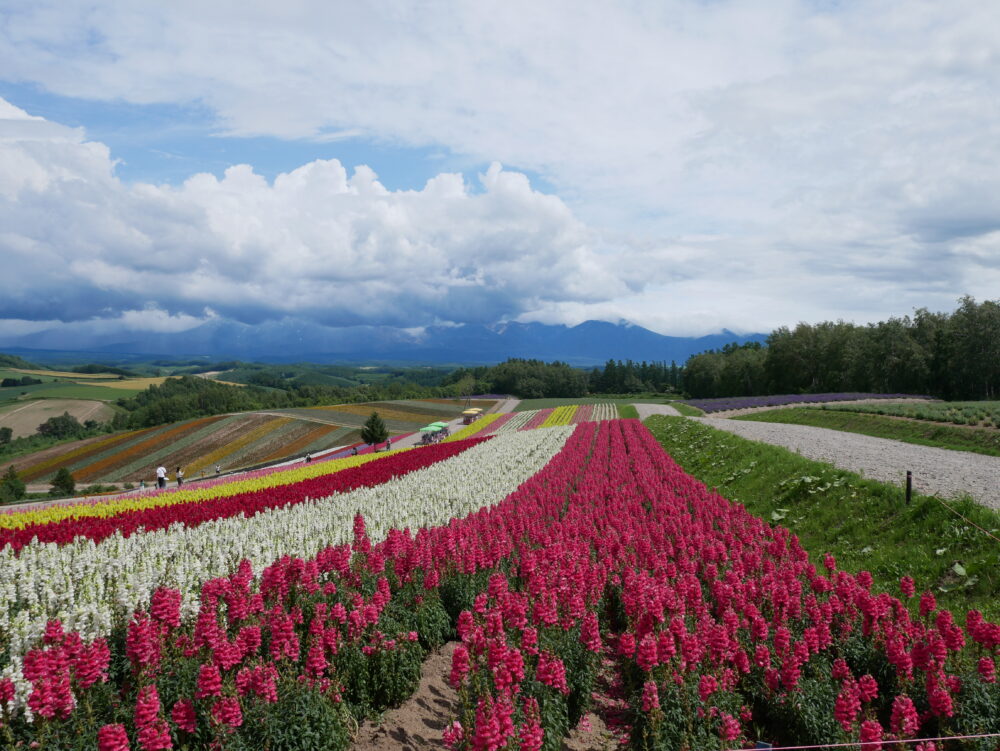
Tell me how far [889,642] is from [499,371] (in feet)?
489

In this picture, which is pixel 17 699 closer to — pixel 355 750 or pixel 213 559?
pixel 355 750

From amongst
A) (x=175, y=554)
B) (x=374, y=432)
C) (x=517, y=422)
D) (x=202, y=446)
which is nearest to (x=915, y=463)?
(x=175, y=554)

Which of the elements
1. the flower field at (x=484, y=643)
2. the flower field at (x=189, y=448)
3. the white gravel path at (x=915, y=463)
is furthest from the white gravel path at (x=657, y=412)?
the flower field at (x=484, y=643)

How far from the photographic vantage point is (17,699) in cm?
477

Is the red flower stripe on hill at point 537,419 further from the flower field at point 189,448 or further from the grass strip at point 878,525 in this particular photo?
the grass strip at point 878,525

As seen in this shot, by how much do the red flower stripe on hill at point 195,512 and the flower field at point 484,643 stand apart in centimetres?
185

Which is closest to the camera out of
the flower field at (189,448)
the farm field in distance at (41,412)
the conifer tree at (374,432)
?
the conifer tree at (374,432)

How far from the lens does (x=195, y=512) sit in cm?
1554

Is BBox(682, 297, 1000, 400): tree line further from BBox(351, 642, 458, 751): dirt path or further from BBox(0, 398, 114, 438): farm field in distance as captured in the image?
BBox(0, 398, 114, 438): farm field in distance

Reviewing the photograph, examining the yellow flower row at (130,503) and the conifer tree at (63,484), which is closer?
the yellow flower row at (130,503)

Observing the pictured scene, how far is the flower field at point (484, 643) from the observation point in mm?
4949

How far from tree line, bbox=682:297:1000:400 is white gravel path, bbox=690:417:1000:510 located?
43.2 meters

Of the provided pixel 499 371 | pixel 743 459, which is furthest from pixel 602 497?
pixel 499 371

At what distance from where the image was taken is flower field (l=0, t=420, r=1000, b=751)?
4.95 m
